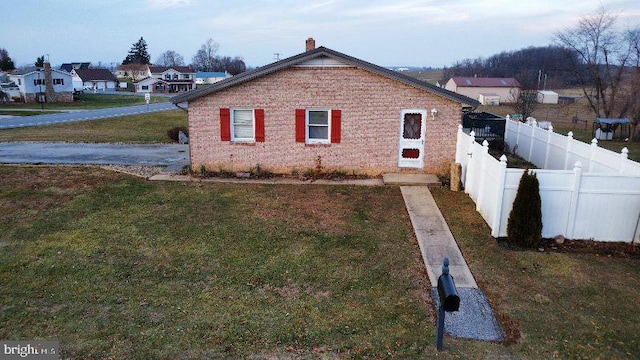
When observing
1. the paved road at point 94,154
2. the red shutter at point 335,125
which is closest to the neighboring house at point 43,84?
the paved road at point 94,154

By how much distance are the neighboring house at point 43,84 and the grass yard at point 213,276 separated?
52541 millimetres

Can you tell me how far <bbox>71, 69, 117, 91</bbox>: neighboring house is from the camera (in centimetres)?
9081

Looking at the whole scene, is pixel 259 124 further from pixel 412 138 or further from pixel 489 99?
pixel 489 99

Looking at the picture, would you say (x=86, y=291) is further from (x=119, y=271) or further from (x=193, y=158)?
(x=193, y=158)

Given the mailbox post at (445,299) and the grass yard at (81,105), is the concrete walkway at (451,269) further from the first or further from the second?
the grass yard at (81,105)

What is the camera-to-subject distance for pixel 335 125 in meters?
14.8

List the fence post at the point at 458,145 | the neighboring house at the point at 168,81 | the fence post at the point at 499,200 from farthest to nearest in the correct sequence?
1. the neighboring house at the point at 168,81
2. the fence post at the point at 458,145
3. the fence post at the point at 499,200

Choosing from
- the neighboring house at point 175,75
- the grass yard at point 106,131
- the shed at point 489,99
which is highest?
the neighboring house at point 175,75

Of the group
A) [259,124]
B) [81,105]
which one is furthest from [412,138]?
[81,105]

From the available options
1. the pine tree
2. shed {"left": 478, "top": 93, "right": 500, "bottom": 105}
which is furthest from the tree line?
shed {"left": 478, "top": 93, "right": 500, "bottom": 105}

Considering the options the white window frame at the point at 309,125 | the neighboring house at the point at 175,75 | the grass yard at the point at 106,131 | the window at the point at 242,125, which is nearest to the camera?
the white window frame at the point at 309,125

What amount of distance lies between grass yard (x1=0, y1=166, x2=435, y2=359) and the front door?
2.67 metres

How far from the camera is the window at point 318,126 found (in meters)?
14.8

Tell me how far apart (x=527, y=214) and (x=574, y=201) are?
3.47ft
